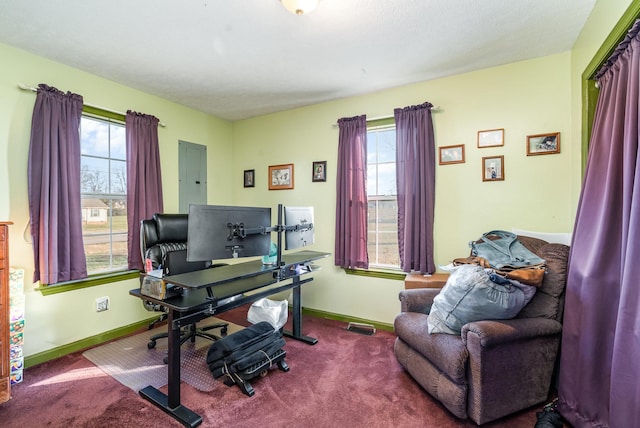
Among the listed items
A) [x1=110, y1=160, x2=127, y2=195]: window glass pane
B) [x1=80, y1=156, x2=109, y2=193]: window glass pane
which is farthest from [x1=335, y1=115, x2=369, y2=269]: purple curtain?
[x1=80, y1=156, x2=109, y2=193]: window glass pane

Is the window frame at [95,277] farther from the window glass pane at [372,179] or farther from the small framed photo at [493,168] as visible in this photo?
the small framed photo at [493,168]

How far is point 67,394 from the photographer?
2016mm

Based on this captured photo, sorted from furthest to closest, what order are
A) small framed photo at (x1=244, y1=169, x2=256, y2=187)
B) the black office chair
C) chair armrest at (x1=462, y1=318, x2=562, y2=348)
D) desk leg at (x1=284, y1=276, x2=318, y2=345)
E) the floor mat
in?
small framed photo at (x1=244, y1=169, x2=256, y2=187) < desk leg at (x1=284, y1=276, x2=318, y2=345) < the black office chair < the floor mat < chair armrest at (x1=462, y1=318, x2=562, y2=348)

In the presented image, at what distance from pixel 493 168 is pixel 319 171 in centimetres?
176

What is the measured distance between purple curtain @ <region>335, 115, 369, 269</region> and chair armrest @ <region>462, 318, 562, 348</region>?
151 centimetres

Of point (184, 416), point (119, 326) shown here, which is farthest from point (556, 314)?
point (119, 326)

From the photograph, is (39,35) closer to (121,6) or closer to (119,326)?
(121,6)

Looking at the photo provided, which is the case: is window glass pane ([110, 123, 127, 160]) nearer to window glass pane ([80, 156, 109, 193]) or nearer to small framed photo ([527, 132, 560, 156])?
window glass pane ([80, 156, 109, 193])

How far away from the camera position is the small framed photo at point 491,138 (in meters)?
2.59

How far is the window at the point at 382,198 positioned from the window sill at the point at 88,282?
2494 mm

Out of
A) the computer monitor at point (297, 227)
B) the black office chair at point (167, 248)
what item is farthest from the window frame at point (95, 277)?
the computer monitor at point (297, 227)

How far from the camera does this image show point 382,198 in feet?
10.5

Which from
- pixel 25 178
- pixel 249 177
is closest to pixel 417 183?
pixel 249 177

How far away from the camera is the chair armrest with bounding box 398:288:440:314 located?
227 cm
